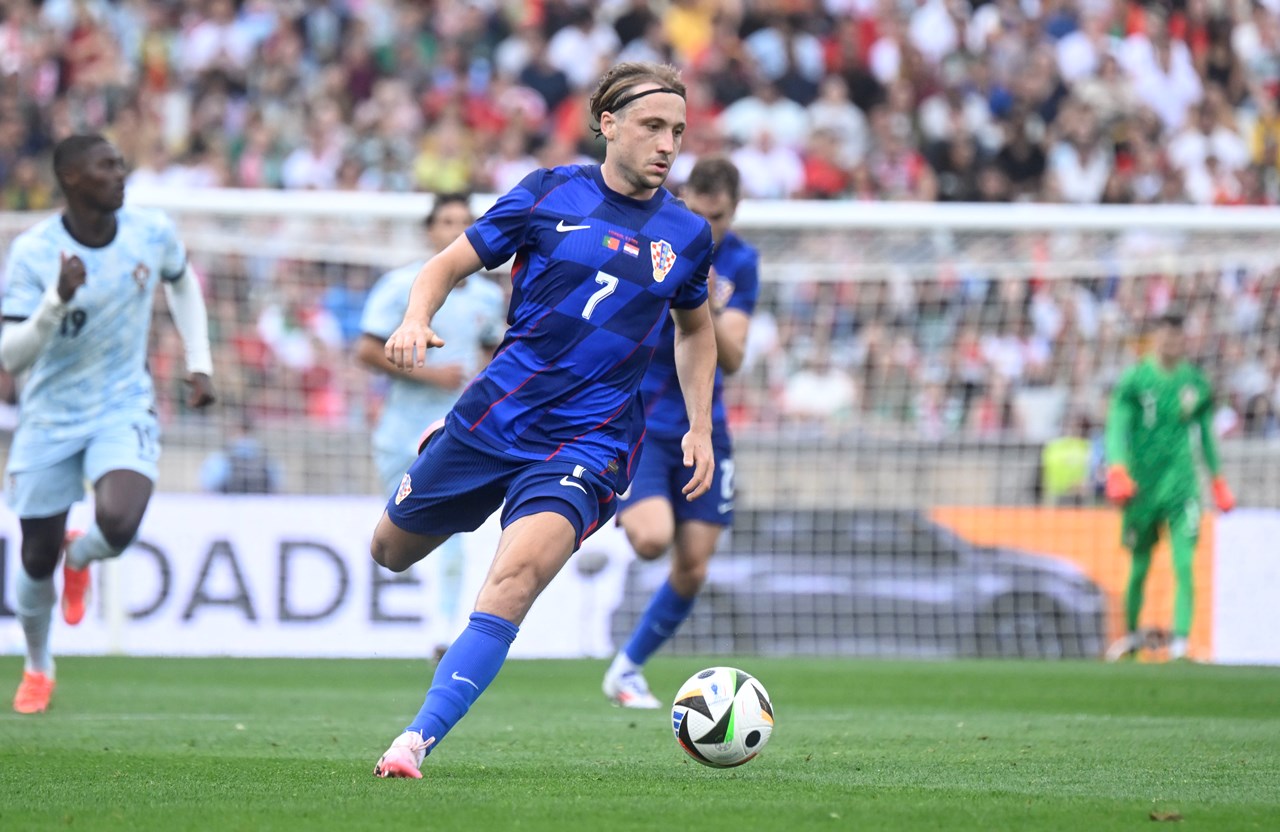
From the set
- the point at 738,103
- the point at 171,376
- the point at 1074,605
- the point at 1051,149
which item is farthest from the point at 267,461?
the point at 1051,149

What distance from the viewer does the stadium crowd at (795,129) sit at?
52.9 ft

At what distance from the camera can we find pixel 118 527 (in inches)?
321

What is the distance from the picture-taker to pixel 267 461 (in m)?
15.0

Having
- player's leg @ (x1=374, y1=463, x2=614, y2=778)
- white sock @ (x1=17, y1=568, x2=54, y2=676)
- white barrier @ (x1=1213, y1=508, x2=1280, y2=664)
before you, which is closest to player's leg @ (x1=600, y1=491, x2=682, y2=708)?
white sock @ (x1=17, y1=568, x2=54, y2=676)

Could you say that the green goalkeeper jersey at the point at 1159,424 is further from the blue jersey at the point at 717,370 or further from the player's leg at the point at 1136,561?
the blue jersey at the point at 717,370

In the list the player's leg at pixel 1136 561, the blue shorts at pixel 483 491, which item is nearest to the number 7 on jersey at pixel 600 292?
the blue shorts at pixel 483 491

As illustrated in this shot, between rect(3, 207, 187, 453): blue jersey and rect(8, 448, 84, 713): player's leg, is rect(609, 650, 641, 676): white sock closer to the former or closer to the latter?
rect(3, 207, 187, 453): blue jersey

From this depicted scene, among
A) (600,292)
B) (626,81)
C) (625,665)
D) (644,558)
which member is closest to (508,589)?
(600,292)

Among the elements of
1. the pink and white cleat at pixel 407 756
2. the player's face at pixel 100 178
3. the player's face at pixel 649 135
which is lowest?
the pink and white cleat at pixel 407 756

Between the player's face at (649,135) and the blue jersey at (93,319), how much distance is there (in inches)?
134

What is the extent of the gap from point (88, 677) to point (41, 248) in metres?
3.41

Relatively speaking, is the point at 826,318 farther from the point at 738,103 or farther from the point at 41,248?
the point at 41,248

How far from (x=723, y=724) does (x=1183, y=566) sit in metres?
8.22

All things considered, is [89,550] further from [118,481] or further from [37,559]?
[118,481]
